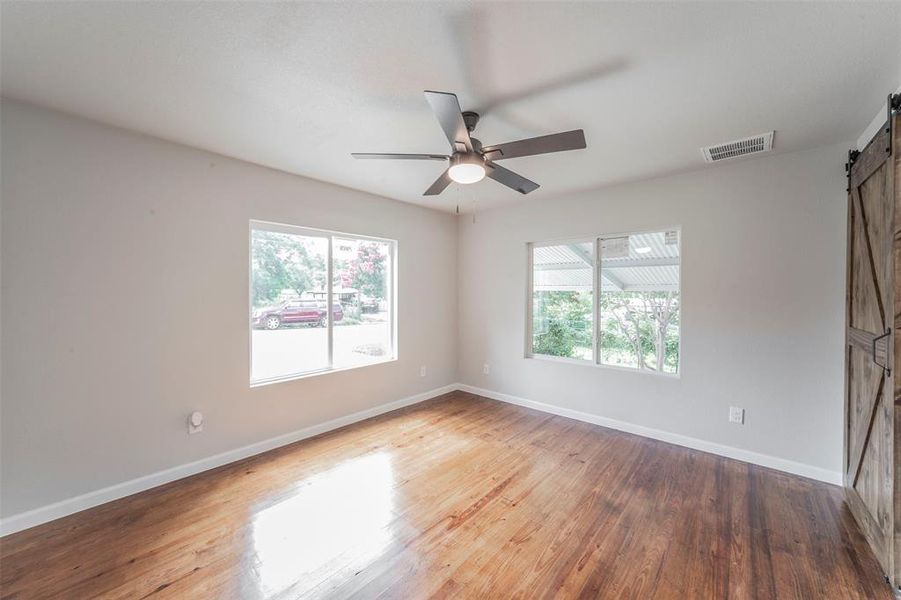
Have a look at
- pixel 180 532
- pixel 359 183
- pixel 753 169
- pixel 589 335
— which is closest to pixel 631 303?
pixel 589 335

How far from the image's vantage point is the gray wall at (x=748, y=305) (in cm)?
270

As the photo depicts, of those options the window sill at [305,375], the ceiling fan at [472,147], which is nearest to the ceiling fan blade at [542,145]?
the ceiling fan at [472,147]

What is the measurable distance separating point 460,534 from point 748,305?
296 cm

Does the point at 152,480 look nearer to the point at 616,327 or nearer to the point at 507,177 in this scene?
the point at 507,177

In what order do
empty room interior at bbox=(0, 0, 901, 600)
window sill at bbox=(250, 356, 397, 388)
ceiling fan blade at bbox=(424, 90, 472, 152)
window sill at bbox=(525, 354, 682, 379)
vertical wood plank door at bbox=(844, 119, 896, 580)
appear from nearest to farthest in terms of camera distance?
ceiling fan blade at bbox=(424, 90, 472, 152) < empty room interior at bbox=(0, 0, 901, 600) < vertical wood plank door at bbox=(844, 119, 896, 580) < window sill at bbox=(250, 356, 397, 388) < window sill at bbox=(525, 354, 682, 379)

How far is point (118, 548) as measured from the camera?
1.98 metres

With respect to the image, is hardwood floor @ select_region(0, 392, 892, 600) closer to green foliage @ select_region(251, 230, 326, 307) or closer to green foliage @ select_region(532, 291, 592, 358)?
green foliage @ select_region(532, 291, 592, 358)

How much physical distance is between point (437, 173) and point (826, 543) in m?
3.67

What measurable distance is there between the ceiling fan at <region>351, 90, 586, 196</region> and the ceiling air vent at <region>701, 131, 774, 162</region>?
1490 millimetres

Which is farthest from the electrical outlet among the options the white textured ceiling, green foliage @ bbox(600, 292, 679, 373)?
green foliage @ bbox(600, 292, 679, 373)

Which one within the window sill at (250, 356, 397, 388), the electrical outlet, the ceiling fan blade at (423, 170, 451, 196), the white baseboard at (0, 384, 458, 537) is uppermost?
the ceiling fan blade at (423, 170, 451, 196)

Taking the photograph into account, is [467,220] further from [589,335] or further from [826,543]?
[826,543]

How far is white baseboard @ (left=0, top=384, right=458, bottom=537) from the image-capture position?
213 centimetres

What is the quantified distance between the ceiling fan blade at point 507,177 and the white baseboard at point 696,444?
2.65 metres
